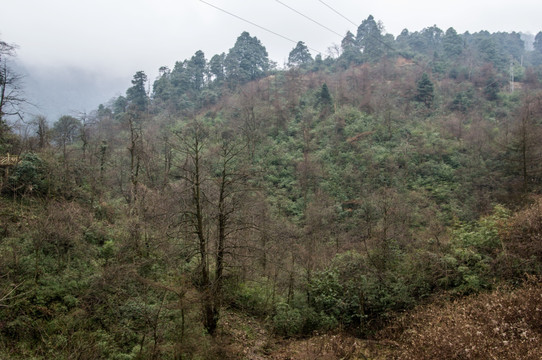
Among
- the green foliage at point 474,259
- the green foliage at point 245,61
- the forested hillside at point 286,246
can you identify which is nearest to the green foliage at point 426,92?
the forested hillside at point 286,246

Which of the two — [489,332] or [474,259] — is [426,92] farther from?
[489,332]

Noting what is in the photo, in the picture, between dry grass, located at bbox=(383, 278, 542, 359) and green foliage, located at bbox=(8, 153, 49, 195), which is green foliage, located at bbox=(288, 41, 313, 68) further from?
dry grass, located at bbox=(383, 278, 542, 359)

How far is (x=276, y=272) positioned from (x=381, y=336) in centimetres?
494

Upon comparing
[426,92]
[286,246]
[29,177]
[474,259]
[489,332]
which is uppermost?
[426,92]

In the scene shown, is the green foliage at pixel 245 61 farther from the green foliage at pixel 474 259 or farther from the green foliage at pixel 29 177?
the green foliage at pixel 474 259

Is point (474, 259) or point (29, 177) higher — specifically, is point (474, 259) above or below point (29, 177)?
below

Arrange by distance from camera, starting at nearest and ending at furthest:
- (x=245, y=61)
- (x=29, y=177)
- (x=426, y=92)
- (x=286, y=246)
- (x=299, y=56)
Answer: (x=286, y=246)
(x=29, y=177)
(x=426, y=92)
(x=245, y=61)
(x=299, y=56)

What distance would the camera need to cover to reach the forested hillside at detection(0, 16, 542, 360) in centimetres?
892

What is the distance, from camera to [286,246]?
14.7m

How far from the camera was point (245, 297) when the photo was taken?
13617mm

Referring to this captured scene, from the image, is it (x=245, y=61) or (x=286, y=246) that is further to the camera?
(x=245, y=61)

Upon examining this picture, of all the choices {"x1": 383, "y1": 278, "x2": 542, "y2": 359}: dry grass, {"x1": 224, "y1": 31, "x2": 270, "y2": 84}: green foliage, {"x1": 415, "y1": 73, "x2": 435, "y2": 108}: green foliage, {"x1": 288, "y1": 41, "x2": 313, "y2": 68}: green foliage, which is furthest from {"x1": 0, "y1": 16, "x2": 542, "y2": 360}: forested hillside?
{"x1": 288, "y1": 41, "x2": 313, "y2": 68}: green foliage

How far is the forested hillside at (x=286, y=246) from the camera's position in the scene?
29.3 ft

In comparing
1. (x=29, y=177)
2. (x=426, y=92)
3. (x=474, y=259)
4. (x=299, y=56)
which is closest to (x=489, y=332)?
(x=474, y=259)
